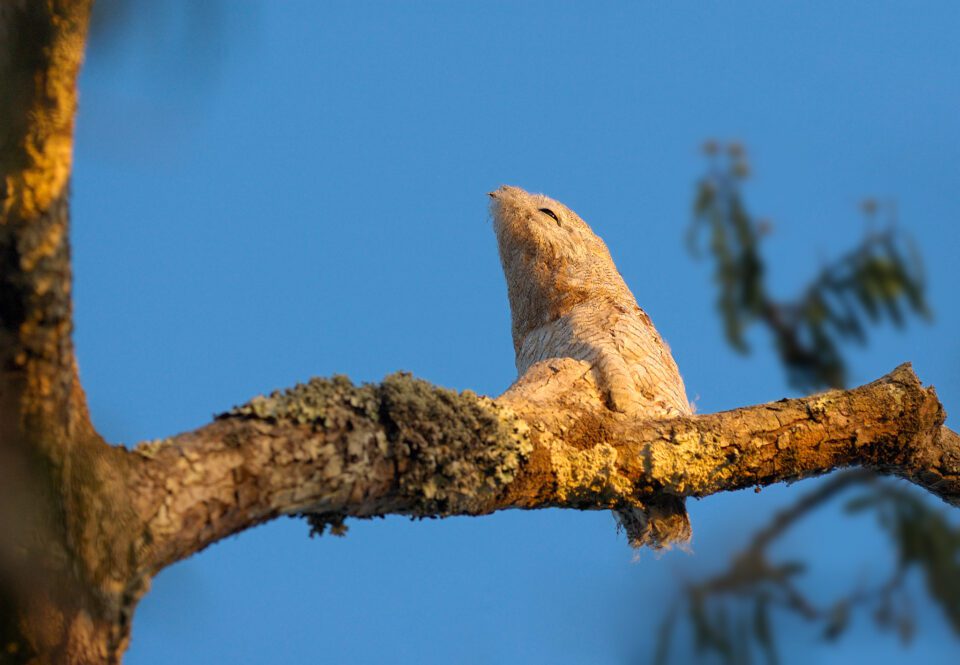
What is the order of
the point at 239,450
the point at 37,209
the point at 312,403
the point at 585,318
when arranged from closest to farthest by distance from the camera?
the point at 37,209 < the point at 239,450 < the point at 312,403 < the point at 585,318

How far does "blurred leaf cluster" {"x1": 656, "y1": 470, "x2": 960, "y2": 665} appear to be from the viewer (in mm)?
2543

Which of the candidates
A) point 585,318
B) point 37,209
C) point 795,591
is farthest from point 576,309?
point 37,209

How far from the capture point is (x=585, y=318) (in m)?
4.34

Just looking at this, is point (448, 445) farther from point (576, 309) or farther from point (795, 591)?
point (576, 309)

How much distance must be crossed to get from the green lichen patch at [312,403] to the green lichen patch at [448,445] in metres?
0.07

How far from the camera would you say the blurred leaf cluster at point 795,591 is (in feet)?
8.34

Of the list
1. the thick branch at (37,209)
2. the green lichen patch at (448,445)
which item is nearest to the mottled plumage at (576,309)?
the green lichen patch at (448,445)

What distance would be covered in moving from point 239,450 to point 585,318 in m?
2.40

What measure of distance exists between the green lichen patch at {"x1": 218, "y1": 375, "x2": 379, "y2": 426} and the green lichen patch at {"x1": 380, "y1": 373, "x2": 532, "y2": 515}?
0.07 m

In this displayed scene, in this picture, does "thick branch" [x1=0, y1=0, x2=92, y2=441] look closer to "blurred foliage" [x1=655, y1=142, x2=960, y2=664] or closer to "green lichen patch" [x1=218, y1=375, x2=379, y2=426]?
"green lichen patch" [x1=218, y1=375, x2=379, y2=426]

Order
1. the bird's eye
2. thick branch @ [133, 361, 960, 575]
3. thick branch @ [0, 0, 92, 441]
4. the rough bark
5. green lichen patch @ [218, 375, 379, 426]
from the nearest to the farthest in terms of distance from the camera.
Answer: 1. thick branch @ [0, 0, 92, 441]
2. the rough bark
3. thick branch @ [133, 361, 960, 575]
4. green lichen patch @ [218, 375, 379, 426]
5. the bird's eye

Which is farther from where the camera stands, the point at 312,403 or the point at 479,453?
the point at 479,453

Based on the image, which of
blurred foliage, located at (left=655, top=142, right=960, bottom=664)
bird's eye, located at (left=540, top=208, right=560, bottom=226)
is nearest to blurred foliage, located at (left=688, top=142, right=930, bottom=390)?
blurred foliage, located at (left=655, top=142, right=960, bottom=664)

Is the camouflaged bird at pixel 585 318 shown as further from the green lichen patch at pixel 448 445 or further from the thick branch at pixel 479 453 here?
the green lichen patch at pixel 448 445
